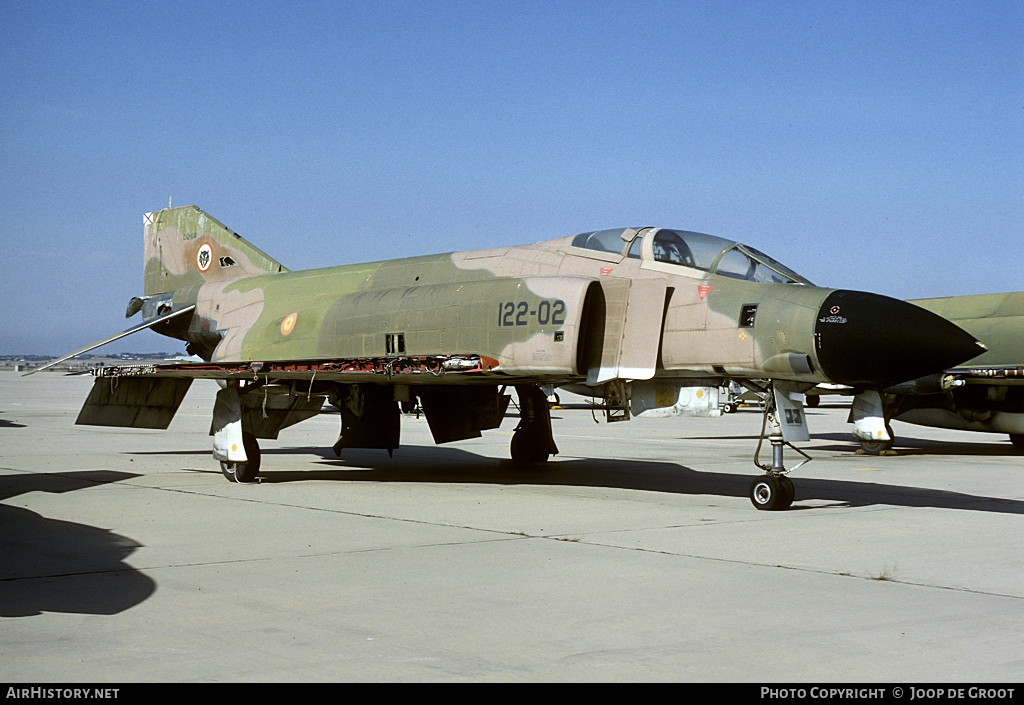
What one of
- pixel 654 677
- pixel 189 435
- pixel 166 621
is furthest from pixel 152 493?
pixel 189 435

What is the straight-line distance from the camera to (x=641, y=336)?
10180mm

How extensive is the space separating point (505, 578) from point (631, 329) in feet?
14.4

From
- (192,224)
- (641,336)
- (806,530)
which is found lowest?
(806,530)

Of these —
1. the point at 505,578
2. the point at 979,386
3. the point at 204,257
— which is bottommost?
the point at 505,578

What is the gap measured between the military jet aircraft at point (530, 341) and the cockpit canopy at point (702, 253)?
20mm

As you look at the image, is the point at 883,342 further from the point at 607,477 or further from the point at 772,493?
the point at 607,477

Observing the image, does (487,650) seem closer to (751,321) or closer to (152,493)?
(751,321)

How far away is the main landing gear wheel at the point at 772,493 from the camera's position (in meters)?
9.78

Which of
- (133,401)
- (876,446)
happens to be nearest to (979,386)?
(876,446)

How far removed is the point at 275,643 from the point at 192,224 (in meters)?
13.1

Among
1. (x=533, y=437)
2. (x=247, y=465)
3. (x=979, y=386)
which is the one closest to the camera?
(x=247, y=465)

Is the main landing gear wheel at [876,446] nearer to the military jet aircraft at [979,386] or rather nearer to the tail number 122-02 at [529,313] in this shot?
the military jet aircraft at [979,386]

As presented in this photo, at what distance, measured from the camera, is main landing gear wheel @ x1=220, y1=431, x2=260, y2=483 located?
12500 millimetres

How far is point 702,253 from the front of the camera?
10453 millimetres
